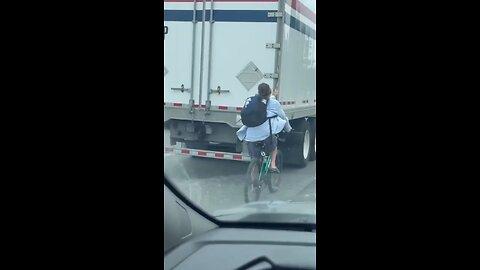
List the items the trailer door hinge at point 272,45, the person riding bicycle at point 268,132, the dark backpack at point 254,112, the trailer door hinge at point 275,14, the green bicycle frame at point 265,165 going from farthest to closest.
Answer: the trailer door hinge at point 272,45 → the trailer door hinge at point 275,14 → the green bicycle frame at point 265,165 → the person riding bicycle at point 268,132 → the dark backpack at point 254,112

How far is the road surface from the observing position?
5812 millimetres

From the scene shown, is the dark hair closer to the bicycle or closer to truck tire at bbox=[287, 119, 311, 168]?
the bicycle

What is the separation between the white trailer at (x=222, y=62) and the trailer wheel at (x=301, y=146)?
7 centimetres

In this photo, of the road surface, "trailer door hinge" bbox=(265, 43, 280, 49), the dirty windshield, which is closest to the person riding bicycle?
the dirty windshield

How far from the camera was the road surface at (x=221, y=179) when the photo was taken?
581cm

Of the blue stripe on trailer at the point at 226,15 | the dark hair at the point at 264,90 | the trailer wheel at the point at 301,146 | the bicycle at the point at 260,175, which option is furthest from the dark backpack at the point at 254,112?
the trailer wheel at the point at 301,146

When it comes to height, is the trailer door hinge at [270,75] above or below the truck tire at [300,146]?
above

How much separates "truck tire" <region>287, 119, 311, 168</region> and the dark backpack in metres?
1.23

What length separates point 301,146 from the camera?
8242 millimetres

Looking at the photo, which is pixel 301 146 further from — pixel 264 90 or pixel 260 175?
pixel 260 175

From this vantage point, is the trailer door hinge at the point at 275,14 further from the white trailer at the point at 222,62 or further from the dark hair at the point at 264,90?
the dark hair at the point at 264,90

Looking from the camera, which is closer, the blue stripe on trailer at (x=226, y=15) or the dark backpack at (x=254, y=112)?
the dark backpack at (x=254, y=112)
